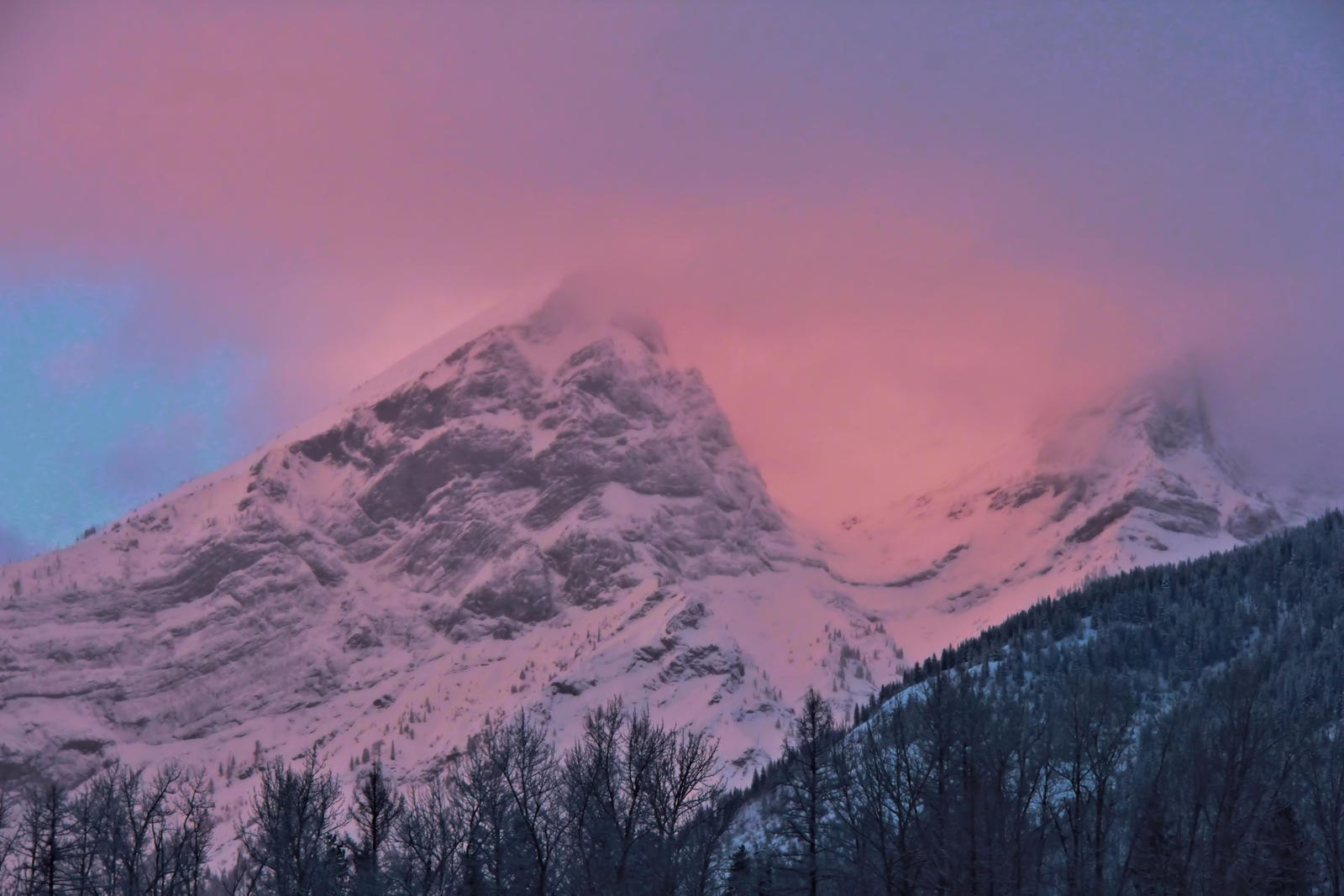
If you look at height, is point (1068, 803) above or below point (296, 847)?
above

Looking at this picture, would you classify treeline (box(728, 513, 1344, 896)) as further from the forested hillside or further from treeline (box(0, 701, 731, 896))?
treeline (box(0, 701, 731, 896))

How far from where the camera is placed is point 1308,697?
12731 centimetres

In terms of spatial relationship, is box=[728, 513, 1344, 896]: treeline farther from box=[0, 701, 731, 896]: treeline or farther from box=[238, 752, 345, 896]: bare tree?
box=[238, 752, 345, 896]: bare tree

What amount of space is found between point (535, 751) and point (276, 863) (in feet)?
50.3

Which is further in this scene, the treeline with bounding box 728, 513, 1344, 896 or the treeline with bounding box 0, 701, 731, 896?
the treeline with bounding box 0, 701, 731, 896

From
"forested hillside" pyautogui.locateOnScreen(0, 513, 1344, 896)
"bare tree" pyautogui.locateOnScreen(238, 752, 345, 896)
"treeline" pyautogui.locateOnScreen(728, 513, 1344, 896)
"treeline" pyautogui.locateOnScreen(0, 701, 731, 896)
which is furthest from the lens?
"bare tree" pyautogui.locateOnScreen(238, 752, 345, 896)

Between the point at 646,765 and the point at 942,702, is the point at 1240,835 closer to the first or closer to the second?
the point at 942,702

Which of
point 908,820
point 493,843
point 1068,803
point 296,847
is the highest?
point 1068,803

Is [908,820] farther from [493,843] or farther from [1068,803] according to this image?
[493,843]

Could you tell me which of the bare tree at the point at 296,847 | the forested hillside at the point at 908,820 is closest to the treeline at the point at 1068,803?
the forested hillside at the point at 908,820

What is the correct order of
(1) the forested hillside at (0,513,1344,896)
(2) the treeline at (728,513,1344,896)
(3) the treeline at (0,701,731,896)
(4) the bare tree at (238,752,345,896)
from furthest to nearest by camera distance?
(4) the bare tree at (238,752,345,896)
(3) the treeline at (0,701,731,896)
(1) the forested hillside at (0,513,1344,896)
(2) the treeline at (728,513,1344,896)

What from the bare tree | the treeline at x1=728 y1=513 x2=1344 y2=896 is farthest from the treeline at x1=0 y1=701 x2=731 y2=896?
the treeline at x1=728 y1=513 x2=1344 y2=896

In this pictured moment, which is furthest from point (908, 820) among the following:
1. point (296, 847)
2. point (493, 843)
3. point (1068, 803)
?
point (296, 847)

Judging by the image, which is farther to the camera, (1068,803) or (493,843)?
(1068,803)
